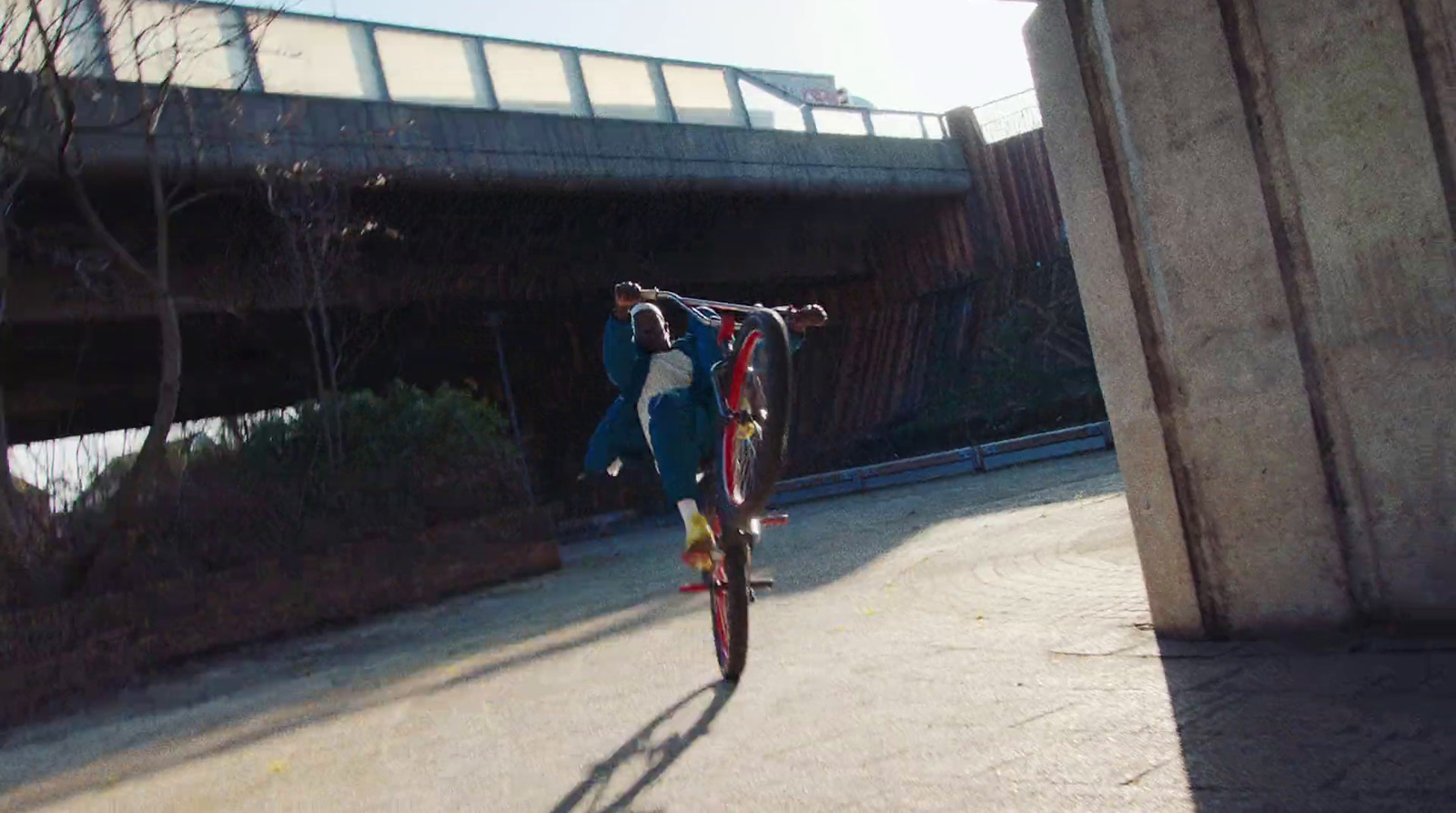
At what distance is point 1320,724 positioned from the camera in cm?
333

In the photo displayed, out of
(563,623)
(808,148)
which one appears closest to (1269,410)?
(563,623)

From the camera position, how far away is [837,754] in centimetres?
394

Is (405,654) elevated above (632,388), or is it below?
below

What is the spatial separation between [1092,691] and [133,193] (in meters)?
15.7

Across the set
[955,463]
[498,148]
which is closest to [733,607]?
[498,148]

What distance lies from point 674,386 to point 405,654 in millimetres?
4545

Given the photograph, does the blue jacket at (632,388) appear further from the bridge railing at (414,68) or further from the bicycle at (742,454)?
the bridge railing at (414,68)

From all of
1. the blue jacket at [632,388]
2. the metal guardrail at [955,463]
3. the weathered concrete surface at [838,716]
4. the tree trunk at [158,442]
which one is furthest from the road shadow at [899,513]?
the tree trunk at [158,442]

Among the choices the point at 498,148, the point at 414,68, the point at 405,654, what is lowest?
the point at 405,654

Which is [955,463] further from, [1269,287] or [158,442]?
[1269,287]

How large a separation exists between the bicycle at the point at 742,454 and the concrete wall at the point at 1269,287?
1.27m

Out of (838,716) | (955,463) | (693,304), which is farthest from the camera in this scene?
(955,463)

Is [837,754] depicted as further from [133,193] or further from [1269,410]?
[133,193]

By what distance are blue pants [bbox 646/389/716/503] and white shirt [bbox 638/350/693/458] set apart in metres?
0.10
